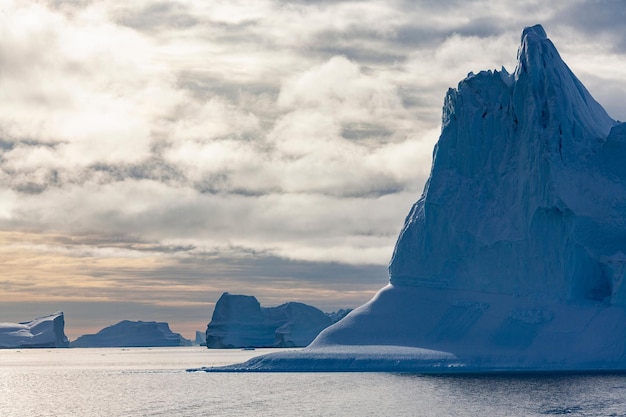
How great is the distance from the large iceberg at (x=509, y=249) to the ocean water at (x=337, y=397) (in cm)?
269

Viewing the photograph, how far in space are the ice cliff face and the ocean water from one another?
952 centimetres

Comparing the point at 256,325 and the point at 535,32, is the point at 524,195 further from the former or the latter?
the point at 256,325

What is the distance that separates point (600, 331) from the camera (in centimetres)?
6494

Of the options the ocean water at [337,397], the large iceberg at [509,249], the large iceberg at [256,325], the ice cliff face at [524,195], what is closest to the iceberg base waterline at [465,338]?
the large iceberg at [509,249]

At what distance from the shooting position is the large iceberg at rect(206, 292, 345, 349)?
167375mm

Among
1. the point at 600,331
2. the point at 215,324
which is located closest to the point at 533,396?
the point at 600,331

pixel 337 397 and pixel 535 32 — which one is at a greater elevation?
pixel 535 32

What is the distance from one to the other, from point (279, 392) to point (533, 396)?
50.2ft

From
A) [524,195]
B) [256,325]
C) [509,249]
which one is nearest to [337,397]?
[509,249]

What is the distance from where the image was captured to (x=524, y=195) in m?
70.3

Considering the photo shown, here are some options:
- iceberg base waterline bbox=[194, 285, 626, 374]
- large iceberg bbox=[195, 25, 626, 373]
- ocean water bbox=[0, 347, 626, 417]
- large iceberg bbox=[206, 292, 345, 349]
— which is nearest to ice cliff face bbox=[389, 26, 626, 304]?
large iceberg bbox=[195, 25, 626, 373]

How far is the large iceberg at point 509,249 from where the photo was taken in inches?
2608

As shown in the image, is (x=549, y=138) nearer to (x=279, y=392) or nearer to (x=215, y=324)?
(x=279, y=392)

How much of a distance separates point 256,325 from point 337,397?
119362 millimetres
